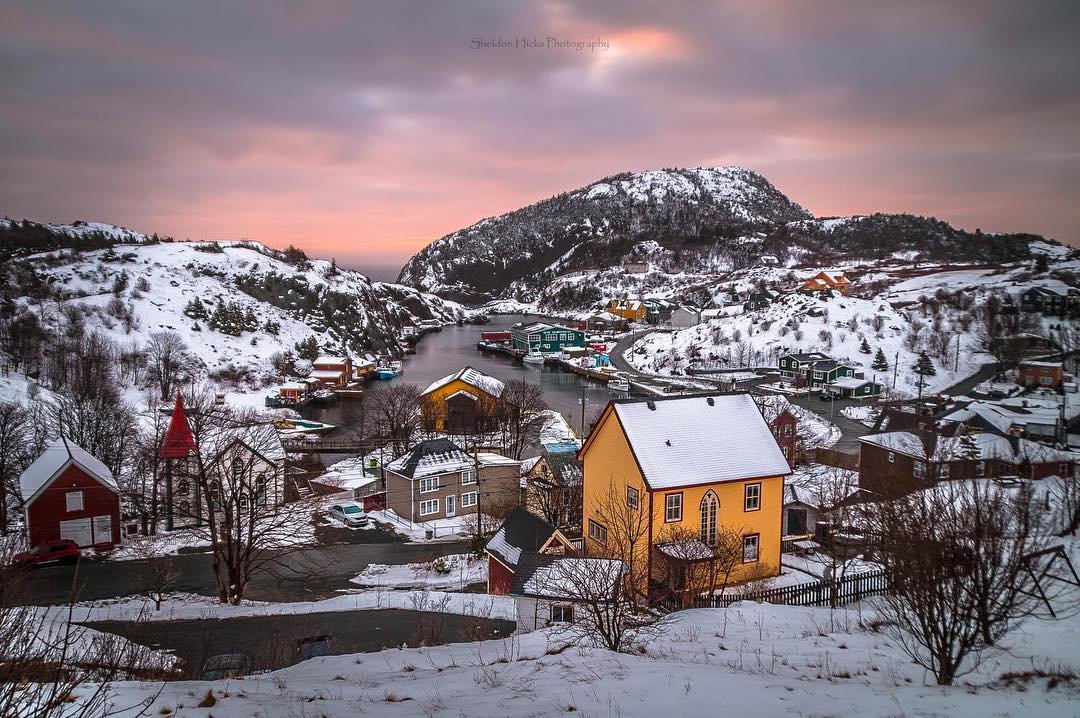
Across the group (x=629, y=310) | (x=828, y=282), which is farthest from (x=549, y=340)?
(x=828, y=282)

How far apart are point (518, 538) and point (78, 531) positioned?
12.6 meters

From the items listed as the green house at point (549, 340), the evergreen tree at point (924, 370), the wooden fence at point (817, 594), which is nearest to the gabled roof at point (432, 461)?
the wooden fence at point (817, 594)

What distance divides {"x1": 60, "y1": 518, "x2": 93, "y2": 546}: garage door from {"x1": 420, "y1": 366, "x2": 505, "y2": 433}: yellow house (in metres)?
18.2

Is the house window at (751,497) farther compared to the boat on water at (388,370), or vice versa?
the boat on water at (388,370)

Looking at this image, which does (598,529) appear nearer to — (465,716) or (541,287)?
(465,716)

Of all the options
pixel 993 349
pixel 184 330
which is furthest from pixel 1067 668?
pixel 184 330

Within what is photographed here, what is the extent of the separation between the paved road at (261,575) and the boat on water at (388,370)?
41.5m

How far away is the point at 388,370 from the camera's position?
194ft

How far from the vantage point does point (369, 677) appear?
5.83 m

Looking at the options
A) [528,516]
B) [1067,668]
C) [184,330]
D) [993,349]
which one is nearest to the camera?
[1067,668]

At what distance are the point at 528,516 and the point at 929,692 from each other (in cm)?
→ 907

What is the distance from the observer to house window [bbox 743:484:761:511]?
13.1m

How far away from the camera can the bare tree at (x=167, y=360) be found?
4316 centimetres

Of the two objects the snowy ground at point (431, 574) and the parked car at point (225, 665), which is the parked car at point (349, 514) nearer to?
the snowy ground at point (431, 574)
